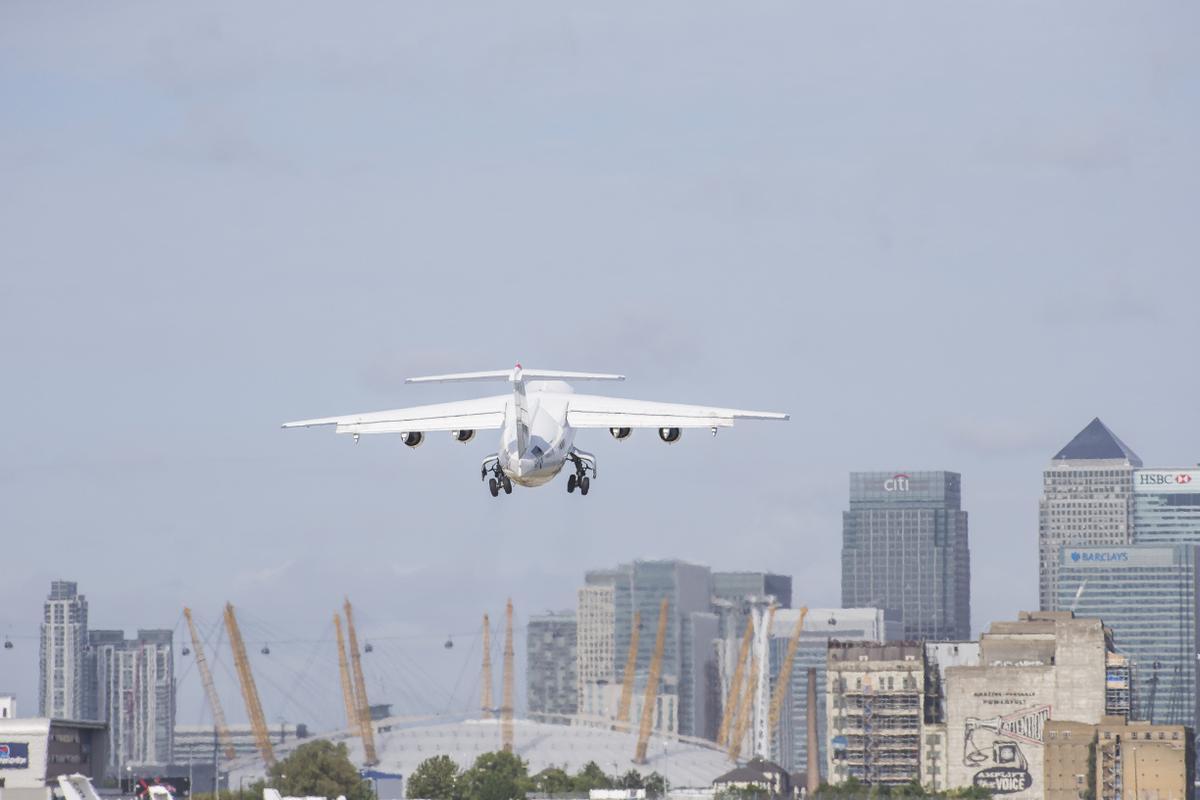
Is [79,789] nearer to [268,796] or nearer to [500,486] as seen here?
[268,796]

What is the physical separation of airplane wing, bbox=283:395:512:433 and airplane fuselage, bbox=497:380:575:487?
3.44 metres

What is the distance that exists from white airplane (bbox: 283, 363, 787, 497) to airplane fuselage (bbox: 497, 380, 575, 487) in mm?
49

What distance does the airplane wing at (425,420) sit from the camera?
124m

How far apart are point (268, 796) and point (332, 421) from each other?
225ft

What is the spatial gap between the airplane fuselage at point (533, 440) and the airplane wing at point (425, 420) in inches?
135

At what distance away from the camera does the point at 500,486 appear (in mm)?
122188

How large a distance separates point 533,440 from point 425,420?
9984 mm

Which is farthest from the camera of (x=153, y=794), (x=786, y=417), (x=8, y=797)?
(x=8, y=797)

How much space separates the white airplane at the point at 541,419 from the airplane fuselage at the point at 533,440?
1.9 inches

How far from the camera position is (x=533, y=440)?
384 ft

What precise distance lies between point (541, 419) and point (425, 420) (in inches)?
318

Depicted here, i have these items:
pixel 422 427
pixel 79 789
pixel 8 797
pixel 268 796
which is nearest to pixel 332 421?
pixel 422 427

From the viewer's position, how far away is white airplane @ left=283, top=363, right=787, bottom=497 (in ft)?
389

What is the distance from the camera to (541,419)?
11975 centimetres
